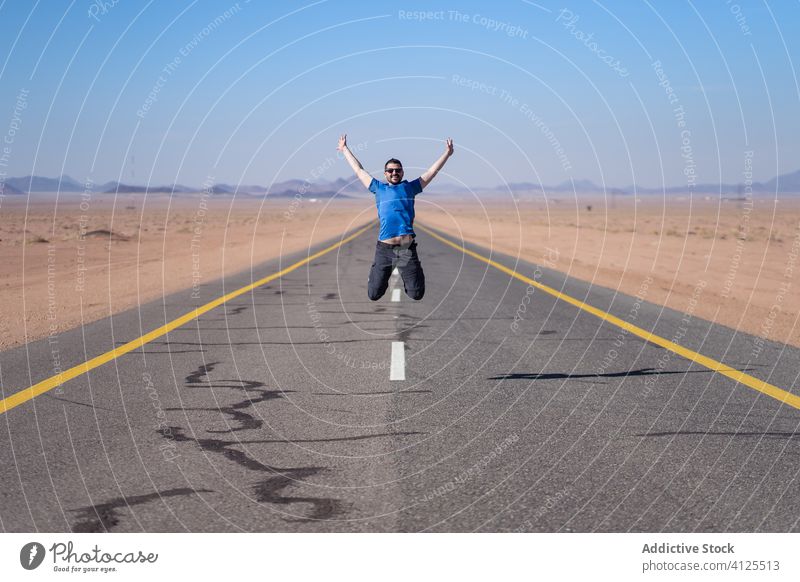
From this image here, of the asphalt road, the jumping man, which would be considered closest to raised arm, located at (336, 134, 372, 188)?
the jumping man

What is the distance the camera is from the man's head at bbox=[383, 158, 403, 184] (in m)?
6.32

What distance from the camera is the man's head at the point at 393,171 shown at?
6324mm

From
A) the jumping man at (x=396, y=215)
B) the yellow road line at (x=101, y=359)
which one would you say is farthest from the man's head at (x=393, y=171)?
the yellow road line at (x=101, y=359)

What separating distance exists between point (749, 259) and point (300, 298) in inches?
802

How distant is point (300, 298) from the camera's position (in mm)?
13977

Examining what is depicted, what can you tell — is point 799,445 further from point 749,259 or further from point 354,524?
point 749,259

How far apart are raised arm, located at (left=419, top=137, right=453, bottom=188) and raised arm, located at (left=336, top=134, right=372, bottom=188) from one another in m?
0.47

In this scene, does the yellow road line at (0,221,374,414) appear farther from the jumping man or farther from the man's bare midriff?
the man's bare midriff

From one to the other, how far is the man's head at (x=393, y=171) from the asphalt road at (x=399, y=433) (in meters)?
1.79
